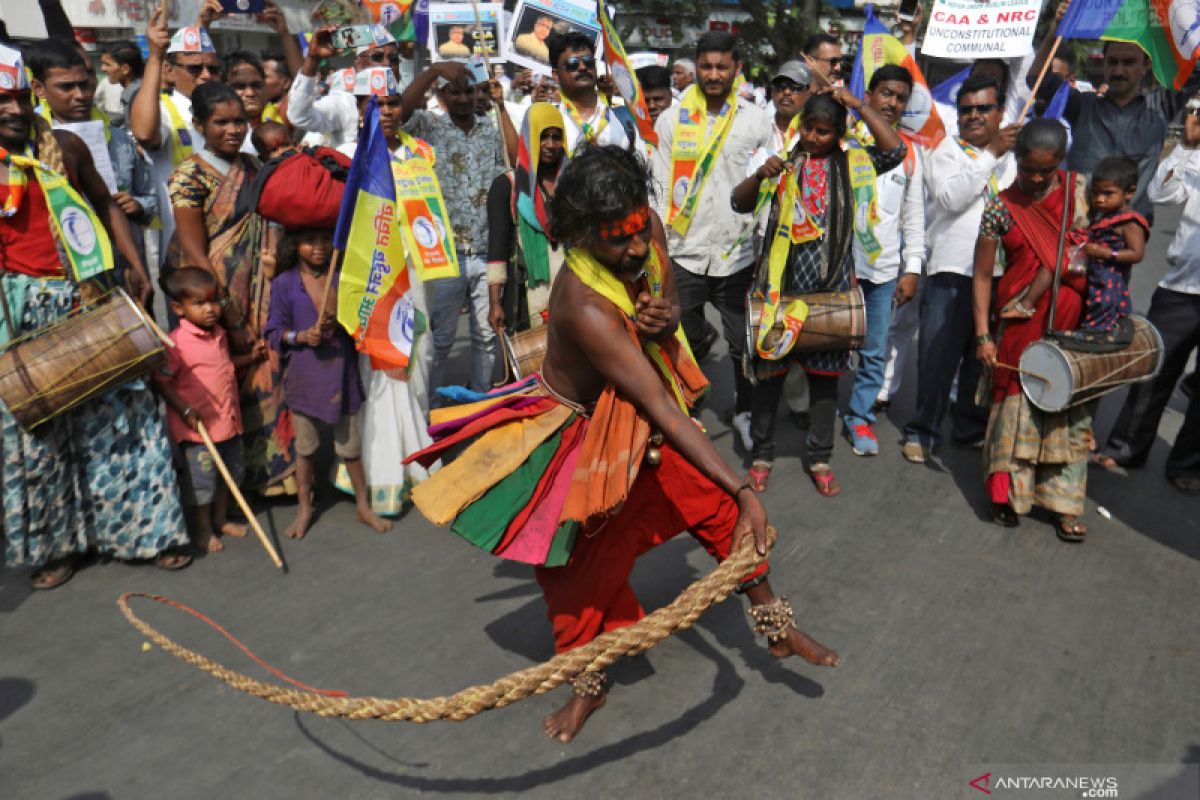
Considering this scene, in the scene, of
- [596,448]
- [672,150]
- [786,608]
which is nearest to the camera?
[596,448]

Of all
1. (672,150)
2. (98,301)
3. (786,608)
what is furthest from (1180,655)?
(98,301)

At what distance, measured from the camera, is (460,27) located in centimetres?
555

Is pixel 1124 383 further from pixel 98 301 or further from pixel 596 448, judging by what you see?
pixel 98 301

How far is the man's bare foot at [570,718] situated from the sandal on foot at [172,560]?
2086 millimetres

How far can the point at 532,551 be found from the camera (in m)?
2.79

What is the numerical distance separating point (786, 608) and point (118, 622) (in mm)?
2744

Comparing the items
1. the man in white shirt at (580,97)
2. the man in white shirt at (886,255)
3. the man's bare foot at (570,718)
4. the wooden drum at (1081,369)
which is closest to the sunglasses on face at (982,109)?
the man in white shirt at (886,255)

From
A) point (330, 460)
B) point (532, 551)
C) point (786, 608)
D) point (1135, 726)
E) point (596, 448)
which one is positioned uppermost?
point (596, 448)

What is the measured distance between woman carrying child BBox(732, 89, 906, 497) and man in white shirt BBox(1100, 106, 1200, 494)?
1638 mm

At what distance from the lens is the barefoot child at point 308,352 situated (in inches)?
171

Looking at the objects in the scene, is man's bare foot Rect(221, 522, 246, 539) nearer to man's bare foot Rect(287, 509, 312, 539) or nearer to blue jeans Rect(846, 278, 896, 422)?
man's bare foot Rect(287, 509, 312, 539)

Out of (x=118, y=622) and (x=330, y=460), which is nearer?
(x=118, y=622)

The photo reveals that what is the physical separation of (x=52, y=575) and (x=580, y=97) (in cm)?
353

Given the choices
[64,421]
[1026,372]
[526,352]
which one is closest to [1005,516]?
[1026,372]
